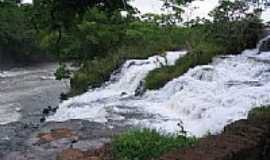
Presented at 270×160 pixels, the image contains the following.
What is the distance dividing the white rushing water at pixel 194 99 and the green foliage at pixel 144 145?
Result: 2532 mm

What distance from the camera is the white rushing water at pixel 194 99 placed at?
12250 mm

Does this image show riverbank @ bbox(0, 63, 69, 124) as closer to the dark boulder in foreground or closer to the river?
the river

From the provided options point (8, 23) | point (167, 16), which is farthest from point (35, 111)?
point (8, 23)

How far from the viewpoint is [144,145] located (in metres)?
8.09

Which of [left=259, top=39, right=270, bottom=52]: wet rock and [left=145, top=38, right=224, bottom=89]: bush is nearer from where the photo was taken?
[left=145, top=38, right=224, bottom=89]: bush

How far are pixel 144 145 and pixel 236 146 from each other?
103 inches

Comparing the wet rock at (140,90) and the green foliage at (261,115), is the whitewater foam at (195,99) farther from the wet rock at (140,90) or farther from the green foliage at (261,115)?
the green foliage at (261,115)

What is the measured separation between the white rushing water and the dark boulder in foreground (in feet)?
14.3

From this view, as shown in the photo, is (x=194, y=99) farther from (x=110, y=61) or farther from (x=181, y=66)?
(x=110, y=61)

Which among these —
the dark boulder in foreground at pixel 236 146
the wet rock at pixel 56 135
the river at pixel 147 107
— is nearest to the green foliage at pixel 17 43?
the river at pixel 147 107

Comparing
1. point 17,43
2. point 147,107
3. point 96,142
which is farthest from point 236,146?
point 17,43

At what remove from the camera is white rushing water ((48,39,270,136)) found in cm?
1225

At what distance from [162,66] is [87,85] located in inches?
141

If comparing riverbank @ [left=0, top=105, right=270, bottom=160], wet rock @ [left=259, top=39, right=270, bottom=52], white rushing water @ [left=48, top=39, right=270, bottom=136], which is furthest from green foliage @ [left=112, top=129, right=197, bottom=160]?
wet rock @ [left=259, top=39, right=270, bottom=52]
